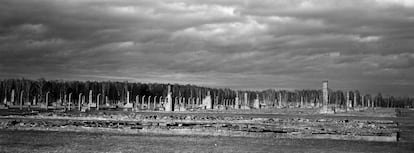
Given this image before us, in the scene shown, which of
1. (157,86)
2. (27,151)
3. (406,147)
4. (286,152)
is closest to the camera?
(27,151)

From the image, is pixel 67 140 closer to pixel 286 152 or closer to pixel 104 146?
pixel 104 146

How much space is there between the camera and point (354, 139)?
3059 centimetres

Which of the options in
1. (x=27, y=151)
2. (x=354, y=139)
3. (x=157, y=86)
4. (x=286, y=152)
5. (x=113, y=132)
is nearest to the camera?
(x=27, y=151)

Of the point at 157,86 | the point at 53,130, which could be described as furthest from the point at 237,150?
the point at 157,86

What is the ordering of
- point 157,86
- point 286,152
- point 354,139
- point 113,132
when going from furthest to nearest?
point 157,86 < point 113,132 < point 354,139 < point 286,152

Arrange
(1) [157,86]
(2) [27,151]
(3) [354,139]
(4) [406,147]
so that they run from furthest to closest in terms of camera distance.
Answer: (1) [157,86]
(3) [354,139]
(4) [406,147]
(2) [27,151]

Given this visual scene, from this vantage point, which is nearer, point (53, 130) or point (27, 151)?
point (27, 151)

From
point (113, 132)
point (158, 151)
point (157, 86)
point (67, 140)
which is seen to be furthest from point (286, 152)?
point (157, 86)

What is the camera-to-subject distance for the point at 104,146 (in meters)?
23.3

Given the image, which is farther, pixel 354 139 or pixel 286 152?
pixel 354 139

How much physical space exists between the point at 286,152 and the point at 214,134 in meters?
10.4

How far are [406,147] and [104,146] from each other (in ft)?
52.1

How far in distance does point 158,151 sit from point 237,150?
3694mm

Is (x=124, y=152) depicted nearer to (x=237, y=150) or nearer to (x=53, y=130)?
(x=237, y=150)
